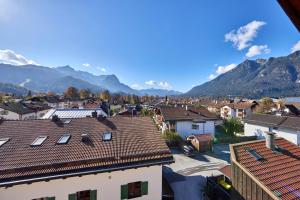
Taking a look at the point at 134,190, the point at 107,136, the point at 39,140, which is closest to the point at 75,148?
the point at 107,136

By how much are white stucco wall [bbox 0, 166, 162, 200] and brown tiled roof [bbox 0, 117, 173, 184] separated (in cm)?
63

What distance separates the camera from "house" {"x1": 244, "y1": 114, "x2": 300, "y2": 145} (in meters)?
33.5

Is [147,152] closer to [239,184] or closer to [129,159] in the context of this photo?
[129,159]

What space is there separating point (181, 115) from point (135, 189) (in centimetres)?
2731

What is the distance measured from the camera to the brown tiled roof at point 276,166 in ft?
41.5

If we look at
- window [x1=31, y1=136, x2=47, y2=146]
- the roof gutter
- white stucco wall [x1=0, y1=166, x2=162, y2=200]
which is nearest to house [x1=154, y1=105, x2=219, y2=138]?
white stucco wall [x1=0, y1=166, x2=162, y2=200]

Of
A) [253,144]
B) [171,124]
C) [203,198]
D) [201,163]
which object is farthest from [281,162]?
[171,124]

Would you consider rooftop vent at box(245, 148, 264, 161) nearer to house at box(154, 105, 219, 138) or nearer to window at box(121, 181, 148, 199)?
window at box(121, 181, 148, 199)

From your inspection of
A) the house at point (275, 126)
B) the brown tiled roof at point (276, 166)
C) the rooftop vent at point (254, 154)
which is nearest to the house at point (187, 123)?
the house at point (275, 126)

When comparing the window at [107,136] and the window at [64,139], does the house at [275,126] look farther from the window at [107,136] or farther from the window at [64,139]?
the window at [64,139]

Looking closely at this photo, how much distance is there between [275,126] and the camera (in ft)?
119

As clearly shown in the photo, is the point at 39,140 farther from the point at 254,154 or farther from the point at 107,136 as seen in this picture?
the point at 254,154

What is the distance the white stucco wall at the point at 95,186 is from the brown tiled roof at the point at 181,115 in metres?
23.8

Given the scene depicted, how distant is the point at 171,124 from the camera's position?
37844mm
